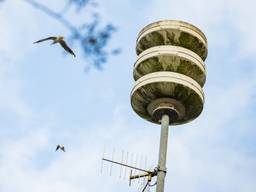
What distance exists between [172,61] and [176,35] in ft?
4.09

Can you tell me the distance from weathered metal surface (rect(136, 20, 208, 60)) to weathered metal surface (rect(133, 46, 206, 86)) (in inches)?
19.1

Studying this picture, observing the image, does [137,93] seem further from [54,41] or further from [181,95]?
[54,41]

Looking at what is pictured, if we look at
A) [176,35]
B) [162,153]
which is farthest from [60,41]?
[176,35]

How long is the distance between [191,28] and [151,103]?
3333mm

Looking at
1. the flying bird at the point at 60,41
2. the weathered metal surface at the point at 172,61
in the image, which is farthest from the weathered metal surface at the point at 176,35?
the flying bird at the point at 60,41

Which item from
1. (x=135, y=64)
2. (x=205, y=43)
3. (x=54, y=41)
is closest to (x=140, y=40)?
(x=135, y=64)

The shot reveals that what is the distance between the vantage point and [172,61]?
23.2m

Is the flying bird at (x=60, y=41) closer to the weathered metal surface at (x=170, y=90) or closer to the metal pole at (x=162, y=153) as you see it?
the metal pole at (x=162, y=153)

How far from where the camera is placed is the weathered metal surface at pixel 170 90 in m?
22.8

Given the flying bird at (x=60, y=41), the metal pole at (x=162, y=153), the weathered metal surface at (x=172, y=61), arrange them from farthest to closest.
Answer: the weathered metal surface at (x=172, y=61)
the metal pole at (x=162, y=153)
the flying bird at (x=60, y=41)

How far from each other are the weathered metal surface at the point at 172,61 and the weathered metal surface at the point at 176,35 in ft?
1.59

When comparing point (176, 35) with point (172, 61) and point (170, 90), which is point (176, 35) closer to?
point (172, 61)

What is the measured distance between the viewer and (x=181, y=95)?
23062 millimetres

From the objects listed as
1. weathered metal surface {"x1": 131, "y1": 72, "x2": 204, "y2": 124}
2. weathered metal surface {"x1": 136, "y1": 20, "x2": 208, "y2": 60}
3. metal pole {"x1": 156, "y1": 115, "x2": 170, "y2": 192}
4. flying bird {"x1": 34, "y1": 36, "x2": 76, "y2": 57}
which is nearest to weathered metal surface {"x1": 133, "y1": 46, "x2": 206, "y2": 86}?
weathered metal surface {"x1": 131, "y1": 72, "x2": 204, "y2": 124}
